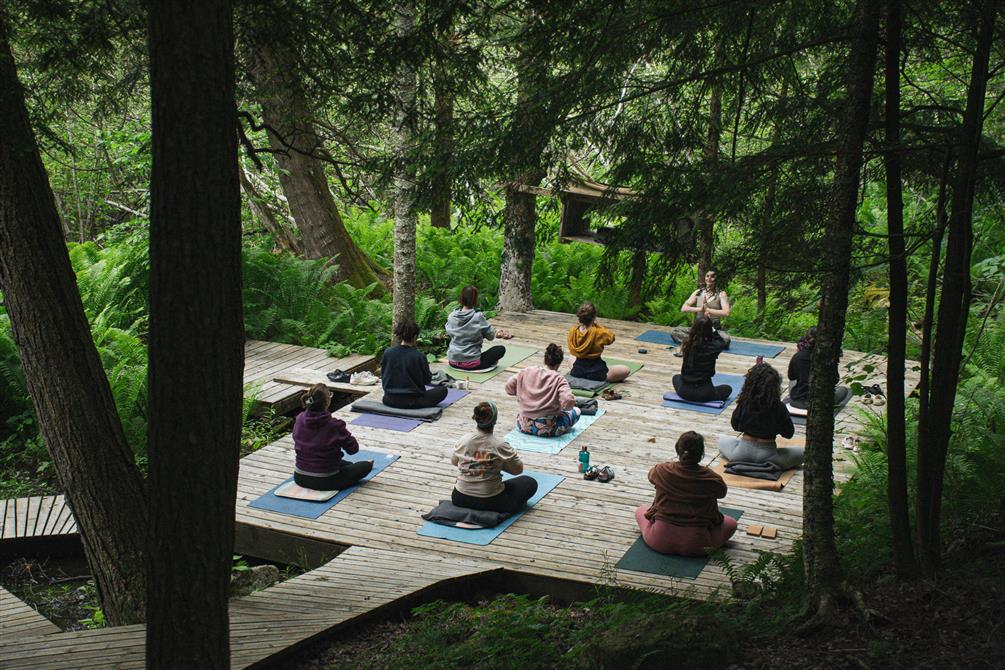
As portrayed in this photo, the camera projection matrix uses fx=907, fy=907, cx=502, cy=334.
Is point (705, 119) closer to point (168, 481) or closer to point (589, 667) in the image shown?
point (589, 667)

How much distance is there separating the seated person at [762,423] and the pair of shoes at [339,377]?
5.17 metres

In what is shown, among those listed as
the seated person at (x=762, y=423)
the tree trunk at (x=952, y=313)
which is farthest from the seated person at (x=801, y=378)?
the tree trunk at (x=952, y=313)

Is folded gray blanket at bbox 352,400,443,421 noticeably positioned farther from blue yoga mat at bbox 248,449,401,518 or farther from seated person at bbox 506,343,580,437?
blue yoga mat at bbox 248,449,401,518

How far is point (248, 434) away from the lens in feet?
34.6

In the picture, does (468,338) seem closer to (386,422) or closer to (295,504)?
(386,422)

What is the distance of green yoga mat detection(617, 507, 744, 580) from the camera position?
6980 mm

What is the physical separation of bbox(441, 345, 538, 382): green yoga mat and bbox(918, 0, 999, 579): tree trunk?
23.3 ft

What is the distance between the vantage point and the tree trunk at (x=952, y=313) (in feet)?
15.6

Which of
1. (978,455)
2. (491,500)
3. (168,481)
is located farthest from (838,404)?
(168,481)

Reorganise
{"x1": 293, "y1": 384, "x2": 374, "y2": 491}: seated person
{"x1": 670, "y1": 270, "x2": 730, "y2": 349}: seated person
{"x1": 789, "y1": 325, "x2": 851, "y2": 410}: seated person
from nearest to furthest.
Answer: {"x1": 293, "y1": 384, "x2": 374, "y2": 491}: seated person → {"x1": 789, "y1": 325, "x2": 851, "y2": 410}: seated person → {"x1": 670, "y1": 270, "x2": 730, "y2": 349}: seated person

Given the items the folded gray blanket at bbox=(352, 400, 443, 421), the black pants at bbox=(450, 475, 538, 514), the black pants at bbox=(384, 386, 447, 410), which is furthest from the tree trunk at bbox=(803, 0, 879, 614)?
the black pants at bbox=(384, 386, 447, 410)

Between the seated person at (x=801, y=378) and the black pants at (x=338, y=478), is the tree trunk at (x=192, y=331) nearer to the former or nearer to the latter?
the black pants at (x=338, y=478)

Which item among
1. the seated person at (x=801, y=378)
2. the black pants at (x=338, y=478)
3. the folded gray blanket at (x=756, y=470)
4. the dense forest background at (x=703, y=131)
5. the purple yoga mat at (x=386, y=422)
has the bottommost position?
the black pants at (x=338, y=478)

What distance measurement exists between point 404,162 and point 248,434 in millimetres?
5277
